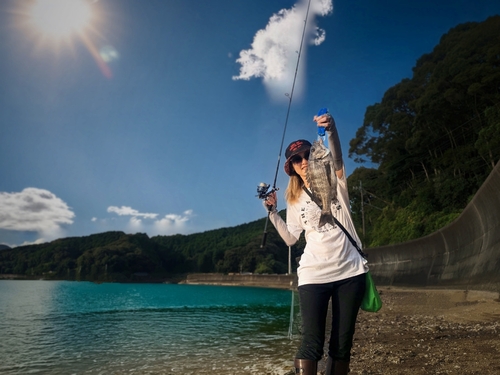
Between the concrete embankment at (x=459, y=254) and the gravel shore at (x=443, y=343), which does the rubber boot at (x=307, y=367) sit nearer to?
the gravel shore at (x=443, y=343)

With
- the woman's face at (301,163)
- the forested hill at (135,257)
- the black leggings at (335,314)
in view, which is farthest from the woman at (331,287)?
the forested hill at (135,257)

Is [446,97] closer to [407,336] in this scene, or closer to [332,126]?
[407,336]

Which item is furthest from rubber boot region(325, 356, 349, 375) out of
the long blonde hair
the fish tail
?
the long blonde hair

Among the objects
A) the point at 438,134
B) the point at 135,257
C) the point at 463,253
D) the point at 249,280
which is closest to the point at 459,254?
the point at 463,253

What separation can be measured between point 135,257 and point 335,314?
11804cm

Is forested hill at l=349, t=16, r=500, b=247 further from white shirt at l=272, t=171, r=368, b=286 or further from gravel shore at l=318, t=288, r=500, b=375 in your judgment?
white shirt at l=272, t=171, r=368, b=286

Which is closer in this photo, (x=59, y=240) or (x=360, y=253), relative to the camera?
(x=360, y=253)

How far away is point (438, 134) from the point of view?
989 inches

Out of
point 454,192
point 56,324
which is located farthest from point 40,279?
point 454,192

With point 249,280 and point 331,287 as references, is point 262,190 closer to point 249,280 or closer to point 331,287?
point 331,287

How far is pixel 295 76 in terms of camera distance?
6.09 metres

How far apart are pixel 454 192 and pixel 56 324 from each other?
2276 centimetres

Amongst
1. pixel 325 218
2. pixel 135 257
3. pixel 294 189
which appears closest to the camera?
pixel 325 218

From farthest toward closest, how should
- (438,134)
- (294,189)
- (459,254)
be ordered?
(438,134)
(459,254)
(294,189)
